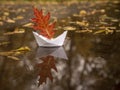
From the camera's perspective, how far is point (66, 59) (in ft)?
6.70

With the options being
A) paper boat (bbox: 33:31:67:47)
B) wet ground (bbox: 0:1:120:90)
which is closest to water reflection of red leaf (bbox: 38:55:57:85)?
wet ground (bbox: 0:1:120:90)

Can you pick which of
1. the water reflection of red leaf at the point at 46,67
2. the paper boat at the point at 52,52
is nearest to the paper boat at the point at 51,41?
the paper boat at the point at 52,52

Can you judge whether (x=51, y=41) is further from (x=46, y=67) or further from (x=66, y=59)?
(x=46, y=67)

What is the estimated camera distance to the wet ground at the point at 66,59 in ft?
5.48

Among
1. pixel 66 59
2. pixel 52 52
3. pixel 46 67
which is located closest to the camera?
pixel 46 67

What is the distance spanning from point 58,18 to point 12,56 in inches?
61.6

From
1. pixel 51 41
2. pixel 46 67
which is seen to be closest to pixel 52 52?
pixel 51 41

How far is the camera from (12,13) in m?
4.12

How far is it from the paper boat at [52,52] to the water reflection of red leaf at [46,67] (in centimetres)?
6

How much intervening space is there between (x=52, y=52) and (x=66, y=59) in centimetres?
18

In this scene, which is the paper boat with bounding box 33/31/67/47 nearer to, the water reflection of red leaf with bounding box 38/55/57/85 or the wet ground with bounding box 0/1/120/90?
the wet ground with bounding box 0/1/120/90

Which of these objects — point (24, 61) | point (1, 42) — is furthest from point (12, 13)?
point (24, 61)

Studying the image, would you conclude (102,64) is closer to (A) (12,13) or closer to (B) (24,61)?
(B) (24,61)

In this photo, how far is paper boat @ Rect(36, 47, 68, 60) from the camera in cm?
212
